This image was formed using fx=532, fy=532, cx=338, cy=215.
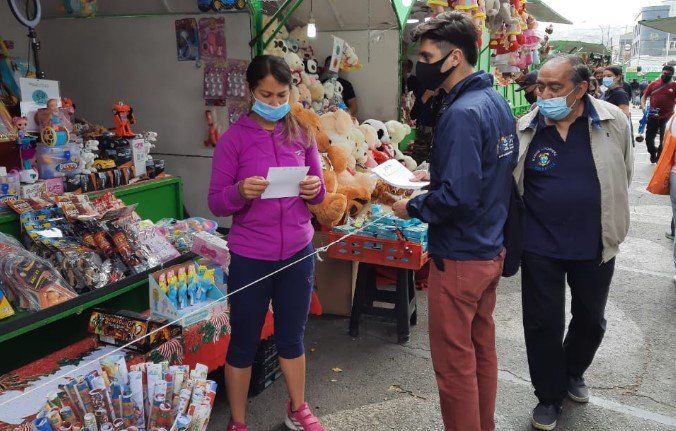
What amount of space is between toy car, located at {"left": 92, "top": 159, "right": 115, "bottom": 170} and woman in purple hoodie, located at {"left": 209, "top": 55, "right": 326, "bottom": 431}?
1576 mm

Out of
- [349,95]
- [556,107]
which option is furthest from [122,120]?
Answer: [349,95]

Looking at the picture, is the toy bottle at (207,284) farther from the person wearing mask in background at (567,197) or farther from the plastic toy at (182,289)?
the person wearing mask in background at (567,197)

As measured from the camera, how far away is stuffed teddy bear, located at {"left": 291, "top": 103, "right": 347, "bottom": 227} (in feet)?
13.0

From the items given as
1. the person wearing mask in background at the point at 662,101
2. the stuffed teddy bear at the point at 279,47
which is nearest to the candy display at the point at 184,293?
the stuffed teddy bear at the point at 279,47

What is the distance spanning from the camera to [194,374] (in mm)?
2008

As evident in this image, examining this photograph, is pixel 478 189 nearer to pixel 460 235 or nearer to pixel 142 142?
pixel 460 235

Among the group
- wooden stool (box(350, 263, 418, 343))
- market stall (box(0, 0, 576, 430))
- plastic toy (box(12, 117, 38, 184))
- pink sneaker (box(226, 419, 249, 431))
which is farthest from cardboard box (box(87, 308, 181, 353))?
wooden stool (box(350, 263, 418, 343))

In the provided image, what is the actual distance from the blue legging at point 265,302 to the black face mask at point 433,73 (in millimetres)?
987

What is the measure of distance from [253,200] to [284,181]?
0.17 m

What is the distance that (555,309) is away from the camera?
→ 281cm

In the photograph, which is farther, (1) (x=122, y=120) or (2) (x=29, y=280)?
(1) (x=122, y=120)

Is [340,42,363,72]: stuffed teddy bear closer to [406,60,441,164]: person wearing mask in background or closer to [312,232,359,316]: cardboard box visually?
[406,60,441,164]: person wearing mask in background

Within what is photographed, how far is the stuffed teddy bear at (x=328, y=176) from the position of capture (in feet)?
13.0

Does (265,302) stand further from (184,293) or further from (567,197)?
(567,197)
